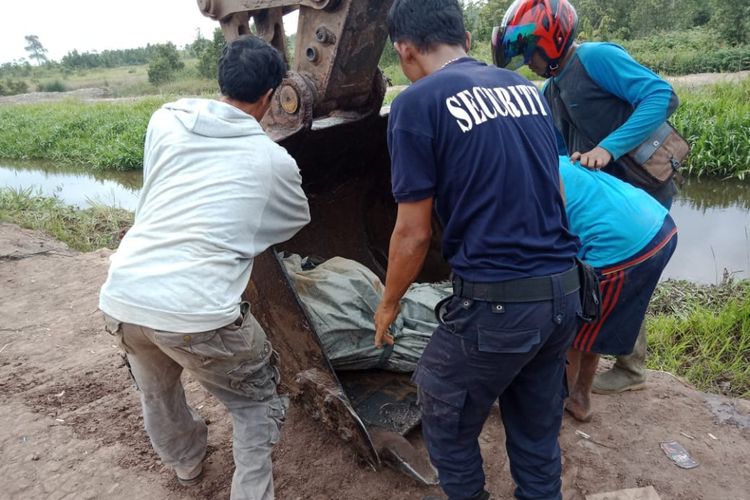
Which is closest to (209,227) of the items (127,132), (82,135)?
(127,132)

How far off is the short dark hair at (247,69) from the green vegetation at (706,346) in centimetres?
304

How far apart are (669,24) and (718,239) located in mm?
25141

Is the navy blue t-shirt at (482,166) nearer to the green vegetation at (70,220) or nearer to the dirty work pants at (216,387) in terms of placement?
the dirty work pants at (216,387)

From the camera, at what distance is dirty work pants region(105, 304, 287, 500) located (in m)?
2.06

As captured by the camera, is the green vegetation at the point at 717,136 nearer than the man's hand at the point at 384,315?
No

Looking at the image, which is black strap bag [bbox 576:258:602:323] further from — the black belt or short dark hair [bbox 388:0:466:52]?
short dark hair [bbox 388:0:466:52]

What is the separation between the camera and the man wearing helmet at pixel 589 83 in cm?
268

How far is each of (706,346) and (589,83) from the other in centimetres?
212

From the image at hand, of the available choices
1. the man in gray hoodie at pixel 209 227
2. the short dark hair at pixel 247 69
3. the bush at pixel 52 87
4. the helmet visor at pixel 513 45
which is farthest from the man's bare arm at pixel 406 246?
the bush at pixel 52 87

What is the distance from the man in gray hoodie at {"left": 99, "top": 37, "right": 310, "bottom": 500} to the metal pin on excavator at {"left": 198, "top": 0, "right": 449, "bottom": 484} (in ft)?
1.13

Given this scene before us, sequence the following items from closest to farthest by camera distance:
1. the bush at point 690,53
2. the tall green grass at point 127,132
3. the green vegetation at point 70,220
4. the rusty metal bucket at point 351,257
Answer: the rusty metal bucket at point 351,257, the green vegetation at point 70,220, the tall green grass at point 127,132, the bush at point 690,53

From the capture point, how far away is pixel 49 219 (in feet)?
25.5

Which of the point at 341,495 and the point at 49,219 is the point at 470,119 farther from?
the point at 49,219

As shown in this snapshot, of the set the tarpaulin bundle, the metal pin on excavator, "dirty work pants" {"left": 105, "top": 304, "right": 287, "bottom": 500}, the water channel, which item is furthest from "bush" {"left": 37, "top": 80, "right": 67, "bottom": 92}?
"dirty work pants" {"left": 105, "top": 304, "right": 287, "bottom": 500}
